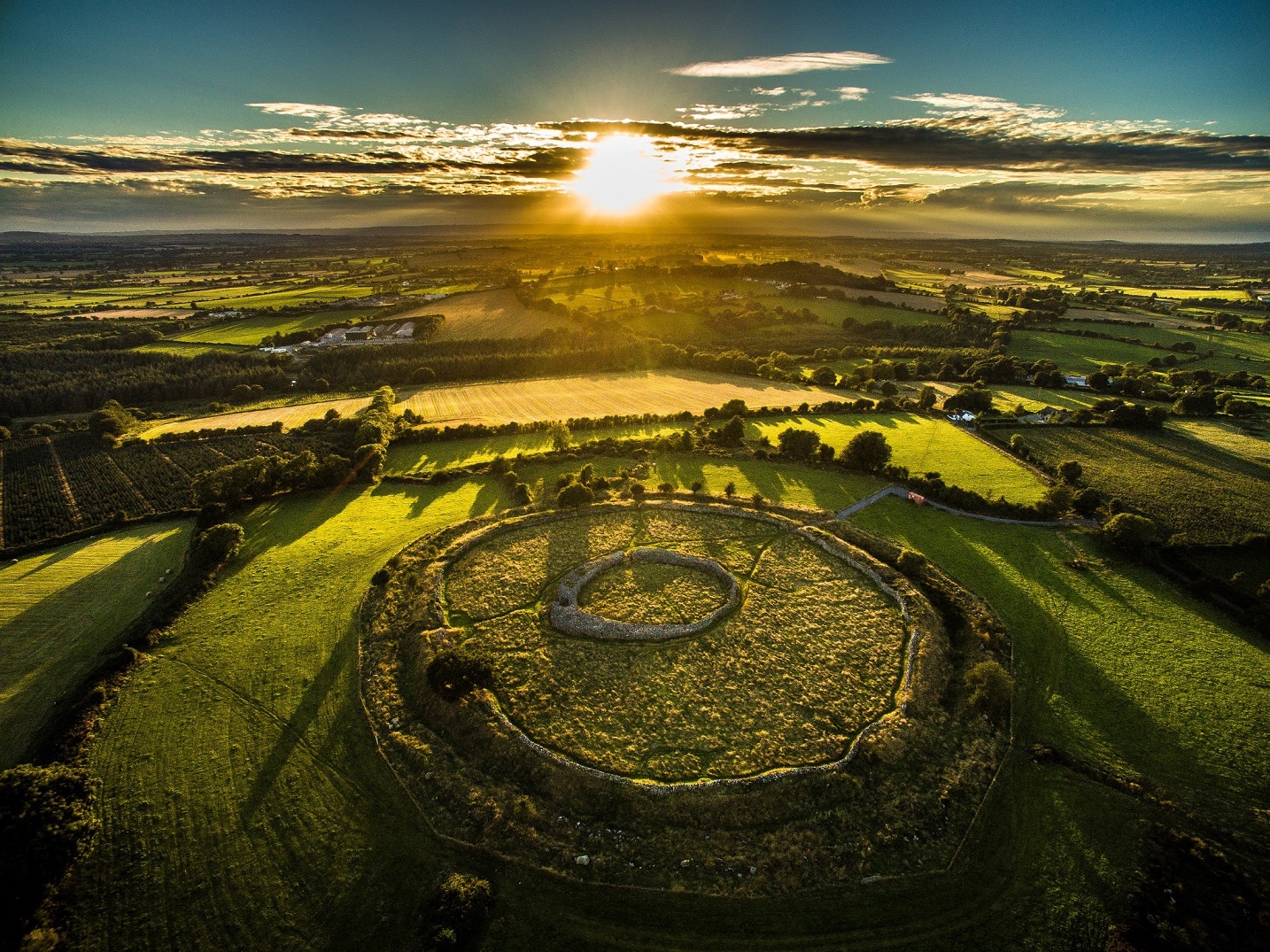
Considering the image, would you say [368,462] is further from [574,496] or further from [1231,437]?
[1231,437]

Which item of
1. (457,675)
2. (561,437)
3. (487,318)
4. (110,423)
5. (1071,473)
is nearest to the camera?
(457,675)

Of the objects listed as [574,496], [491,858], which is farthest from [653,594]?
[491,858]

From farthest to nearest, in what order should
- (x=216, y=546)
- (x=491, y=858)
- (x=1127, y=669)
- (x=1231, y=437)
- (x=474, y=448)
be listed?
(x=474, y=448), (x=1231, y=437), (x=216, y=546), (x=1127, y=669), (x=491, y=858)

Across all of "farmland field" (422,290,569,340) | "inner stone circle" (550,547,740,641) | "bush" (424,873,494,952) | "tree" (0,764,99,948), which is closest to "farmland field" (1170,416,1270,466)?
"inner stone circle" (550,547,740,641)

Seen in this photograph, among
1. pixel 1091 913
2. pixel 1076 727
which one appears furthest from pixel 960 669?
pixel 1091 913

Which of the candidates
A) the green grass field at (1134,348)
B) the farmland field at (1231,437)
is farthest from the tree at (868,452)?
the green grass field at (1134,348)

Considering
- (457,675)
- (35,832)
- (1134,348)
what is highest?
(1134,348)

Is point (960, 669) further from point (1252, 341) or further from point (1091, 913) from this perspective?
point (1252, 341)
